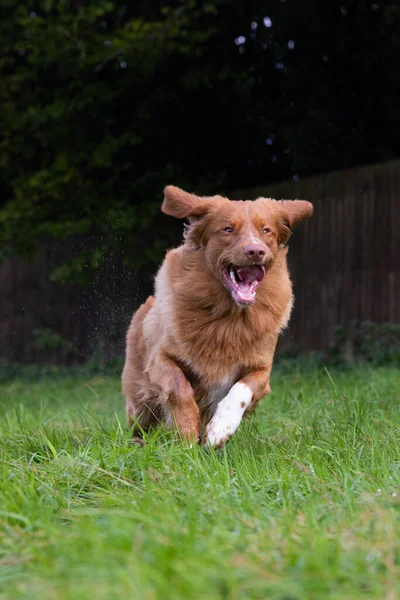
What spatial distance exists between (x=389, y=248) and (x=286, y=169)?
2983mm

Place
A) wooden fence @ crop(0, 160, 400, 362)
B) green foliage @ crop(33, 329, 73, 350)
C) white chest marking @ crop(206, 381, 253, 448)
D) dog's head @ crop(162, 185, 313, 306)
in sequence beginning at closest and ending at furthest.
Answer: white chest marking @ crop(206, 381, 253, 448) < dog's head @ crop(162, 185, 313, 306) < wooden fence @ crop(0, 160, 400, 362) < green foliage @ crop(33, 329, 73, 350)

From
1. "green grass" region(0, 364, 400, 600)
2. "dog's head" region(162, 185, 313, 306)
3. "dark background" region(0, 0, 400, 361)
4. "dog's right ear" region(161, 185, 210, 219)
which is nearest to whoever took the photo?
"green grass" region(0, 364, 400, 600)

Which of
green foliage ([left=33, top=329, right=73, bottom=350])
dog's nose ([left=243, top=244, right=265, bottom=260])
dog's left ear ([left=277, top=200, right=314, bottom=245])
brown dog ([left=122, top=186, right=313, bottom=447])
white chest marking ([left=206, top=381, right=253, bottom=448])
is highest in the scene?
dog's left ear ([left=277, top=200, right=314, bottom=245])

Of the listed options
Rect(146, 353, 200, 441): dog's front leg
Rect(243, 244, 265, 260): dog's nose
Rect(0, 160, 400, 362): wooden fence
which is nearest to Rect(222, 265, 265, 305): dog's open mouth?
Rect(243, 244, 265, 260): dog's nose

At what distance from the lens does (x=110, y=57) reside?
10.5 metres

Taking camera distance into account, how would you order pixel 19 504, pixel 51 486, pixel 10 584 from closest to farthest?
pixel 10 584, pixel 19 504, pixel 51 486

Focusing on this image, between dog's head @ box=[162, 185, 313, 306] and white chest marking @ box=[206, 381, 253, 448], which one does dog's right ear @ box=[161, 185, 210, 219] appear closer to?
dog's head @ box=[162, 185, 313, 306]

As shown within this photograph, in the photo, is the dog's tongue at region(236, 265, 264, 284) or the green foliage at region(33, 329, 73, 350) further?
the green foliage at region(33, 329, 73, 350)

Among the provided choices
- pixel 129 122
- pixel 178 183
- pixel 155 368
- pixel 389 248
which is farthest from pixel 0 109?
pixel 155 368

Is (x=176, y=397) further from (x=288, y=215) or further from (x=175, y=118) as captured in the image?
(x=175, y=118)

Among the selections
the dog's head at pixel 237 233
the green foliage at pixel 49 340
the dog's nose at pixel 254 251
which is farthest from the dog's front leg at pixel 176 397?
the green foliage at pixel 49 340

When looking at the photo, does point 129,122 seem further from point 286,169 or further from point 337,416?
point 337,416

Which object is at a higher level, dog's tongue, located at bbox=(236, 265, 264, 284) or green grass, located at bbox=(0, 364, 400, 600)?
dog's tongue, located at bbox=(236, 265, 264, 284)

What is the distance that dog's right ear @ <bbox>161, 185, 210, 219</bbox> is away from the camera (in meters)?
4.81
